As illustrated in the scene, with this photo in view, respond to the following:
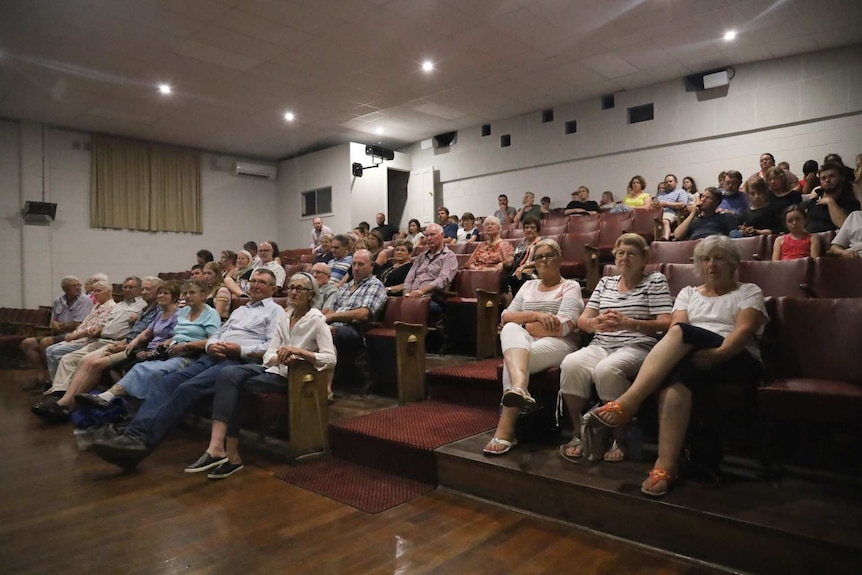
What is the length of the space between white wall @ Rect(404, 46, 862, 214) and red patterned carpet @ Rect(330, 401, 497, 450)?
220 inches

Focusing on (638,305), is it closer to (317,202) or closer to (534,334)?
(534,334)

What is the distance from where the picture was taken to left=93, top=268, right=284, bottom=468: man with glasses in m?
2.45

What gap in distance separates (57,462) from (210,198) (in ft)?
26.1

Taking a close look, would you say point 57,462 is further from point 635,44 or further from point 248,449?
point 635,44

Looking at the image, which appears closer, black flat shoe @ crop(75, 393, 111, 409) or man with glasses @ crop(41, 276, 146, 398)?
black flat shoe @ crop(75, 393, 111, 409)

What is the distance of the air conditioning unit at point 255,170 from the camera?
10.1 metres

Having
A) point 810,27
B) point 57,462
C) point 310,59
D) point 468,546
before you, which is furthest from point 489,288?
point 810,27

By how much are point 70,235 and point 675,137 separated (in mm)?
9055

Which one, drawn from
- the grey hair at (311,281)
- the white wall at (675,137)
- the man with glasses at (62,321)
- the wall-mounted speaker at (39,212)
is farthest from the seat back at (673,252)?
the wall-mounted speaker at (39,212)

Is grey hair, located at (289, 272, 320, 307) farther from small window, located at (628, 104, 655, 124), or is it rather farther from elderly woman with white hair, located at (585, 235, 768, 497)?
small window, located at (628, 104, 655, 124)

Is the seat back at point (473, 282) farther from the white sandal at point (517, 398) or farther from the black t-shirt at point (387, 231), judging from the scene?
the black t-shirt at point (387, 231)

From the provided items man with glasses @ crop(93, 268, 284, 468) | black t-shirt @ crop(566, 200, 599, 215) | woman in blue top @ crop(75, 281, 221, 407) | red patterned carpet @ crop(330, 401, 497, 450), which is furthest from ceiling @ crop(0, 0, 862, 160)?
red patterned carpet @ crop(330, 401, 497, 450)

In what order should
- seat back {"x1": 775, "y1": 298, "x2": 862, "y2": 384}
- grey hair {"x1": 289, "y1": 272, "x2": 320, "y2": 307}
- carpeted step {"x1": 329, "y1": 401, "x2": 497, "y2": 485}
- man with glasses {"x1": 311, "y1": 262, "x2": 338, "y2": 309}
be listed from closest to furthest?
seat back {"x1": 775, "y1": 298, "x2": 862, "y2": 384}, carpeted step {"x1": 329, "y1": 401, "x2": 497, "y2": 485}, grey hair {"x1": 289, "y1": 272, "x2": 320, "y2": 307}, man with glasses {"x1": 311, "y1": 262, "x2": 338, "y2": 309}

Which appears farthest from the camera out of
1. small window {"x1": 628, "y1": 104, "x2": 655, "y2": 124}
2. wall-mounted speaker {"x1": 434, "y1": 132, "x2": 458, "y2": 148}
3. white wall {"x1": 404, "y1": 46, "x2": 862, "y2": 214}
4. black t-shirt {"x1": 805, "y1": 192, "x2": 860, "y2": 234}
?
wall-mounted speaker {"x1": 434, "y1": 132, "x2": 458, "y2": 148}
